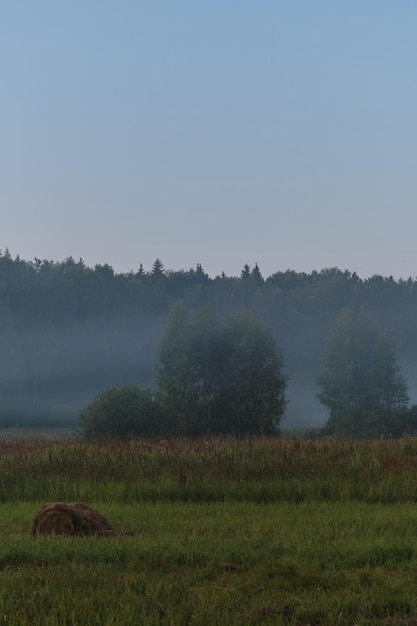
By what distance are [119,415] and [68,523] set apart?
1308 inches

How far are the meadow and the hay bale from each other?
0.37 meters

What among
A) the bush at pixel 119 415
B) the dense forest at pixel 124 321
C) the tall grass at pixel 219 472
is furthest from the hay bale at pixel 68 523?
the dense forest at pixel 124 321

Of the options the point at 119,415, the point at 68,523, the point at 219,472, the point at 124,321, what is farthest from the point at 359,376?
the point at 124,321

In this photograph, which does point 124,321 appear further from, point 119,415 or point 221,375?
point 119,415

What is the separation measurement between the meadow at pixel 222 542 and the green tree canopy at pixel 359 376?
149ft

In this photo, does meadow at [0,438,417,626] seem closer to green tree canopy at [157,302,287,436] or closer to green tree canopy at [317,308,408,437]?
green tree canopy at [157,302,287,436]

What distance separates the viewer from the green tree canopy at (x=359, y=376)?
67125 millimetres

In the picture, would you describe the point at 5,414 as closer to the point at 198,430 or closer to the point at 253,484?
the point at 198,430

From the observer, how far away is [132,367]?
485ft

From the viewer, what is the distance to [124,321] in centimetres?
15200

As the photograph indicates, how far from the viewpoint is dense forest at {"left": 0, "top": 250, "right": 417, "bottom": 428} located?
126875 mm

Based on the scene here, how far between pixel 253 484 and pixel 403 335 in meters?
149

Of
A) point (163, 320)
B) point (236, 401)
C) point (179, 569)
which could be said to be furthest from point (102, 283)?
point (179, 569)

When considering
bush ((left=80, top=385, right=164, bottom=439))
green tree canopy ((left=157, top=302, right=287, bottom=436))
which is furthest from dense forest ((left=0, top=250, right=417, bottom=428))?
bush ((left=80, top=385, right=164, bottom=439))
